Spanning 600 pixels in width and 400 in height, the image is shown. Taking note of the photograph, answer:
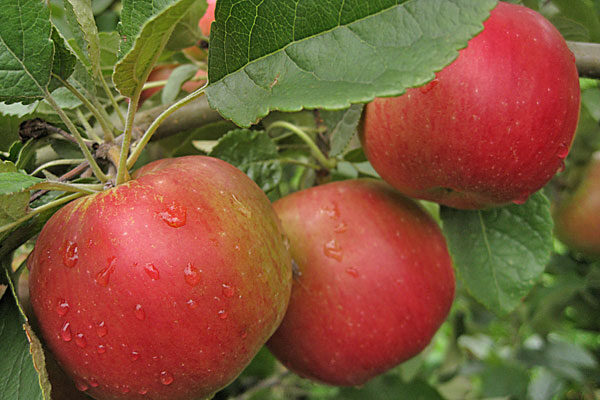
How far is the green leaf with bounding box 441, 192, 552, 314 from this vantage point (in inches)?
33.5

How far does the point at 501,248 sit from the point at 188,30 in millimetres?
633

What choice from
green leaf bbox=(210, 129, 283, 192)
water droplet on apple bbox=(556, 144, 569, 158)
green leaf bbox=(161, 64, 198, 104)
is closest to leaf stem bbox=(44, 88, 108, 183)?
green leaf bbox=(210, 129, 283, 192)

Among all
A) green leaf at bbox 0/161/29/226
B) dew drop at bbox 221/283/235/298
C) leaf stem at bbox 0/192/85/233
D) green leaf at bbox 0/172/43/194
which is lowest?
dew drop at bbox 221/283/235/298

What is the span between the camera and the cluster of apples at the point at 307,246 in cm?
52

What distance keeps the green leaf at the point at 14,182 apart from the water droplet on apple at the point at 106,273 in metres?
0.10

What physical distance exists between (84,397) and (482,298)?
0.57 m

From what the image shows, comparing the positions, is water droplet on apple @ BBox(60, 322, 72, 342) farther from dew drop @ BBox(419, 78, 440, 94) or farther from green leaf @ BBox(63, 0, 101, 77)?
dew drop @ BBox(419, 78, 440, 94)

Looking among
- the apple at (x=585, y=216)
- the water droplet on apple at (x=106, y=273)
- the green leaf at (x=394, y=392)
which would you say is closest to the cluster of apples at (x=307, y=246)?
the water droplet on apple at (x=106, y=273)

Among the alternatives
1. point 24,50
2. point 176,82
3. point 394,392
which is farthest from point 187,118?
point 394,392

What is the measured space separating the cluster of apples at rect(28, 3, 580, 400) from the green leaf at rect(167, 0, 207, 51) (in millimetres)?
359

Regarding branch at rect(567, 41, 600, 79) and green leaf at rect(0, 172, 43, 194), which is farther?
branch at rect(567, 41, 600, 79)

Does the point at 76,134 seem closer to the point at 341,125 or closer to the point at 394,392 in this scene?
the point at 341,125

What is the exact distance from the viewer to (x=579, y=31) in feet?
3.17

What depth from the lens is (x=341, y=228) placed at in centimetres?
79
